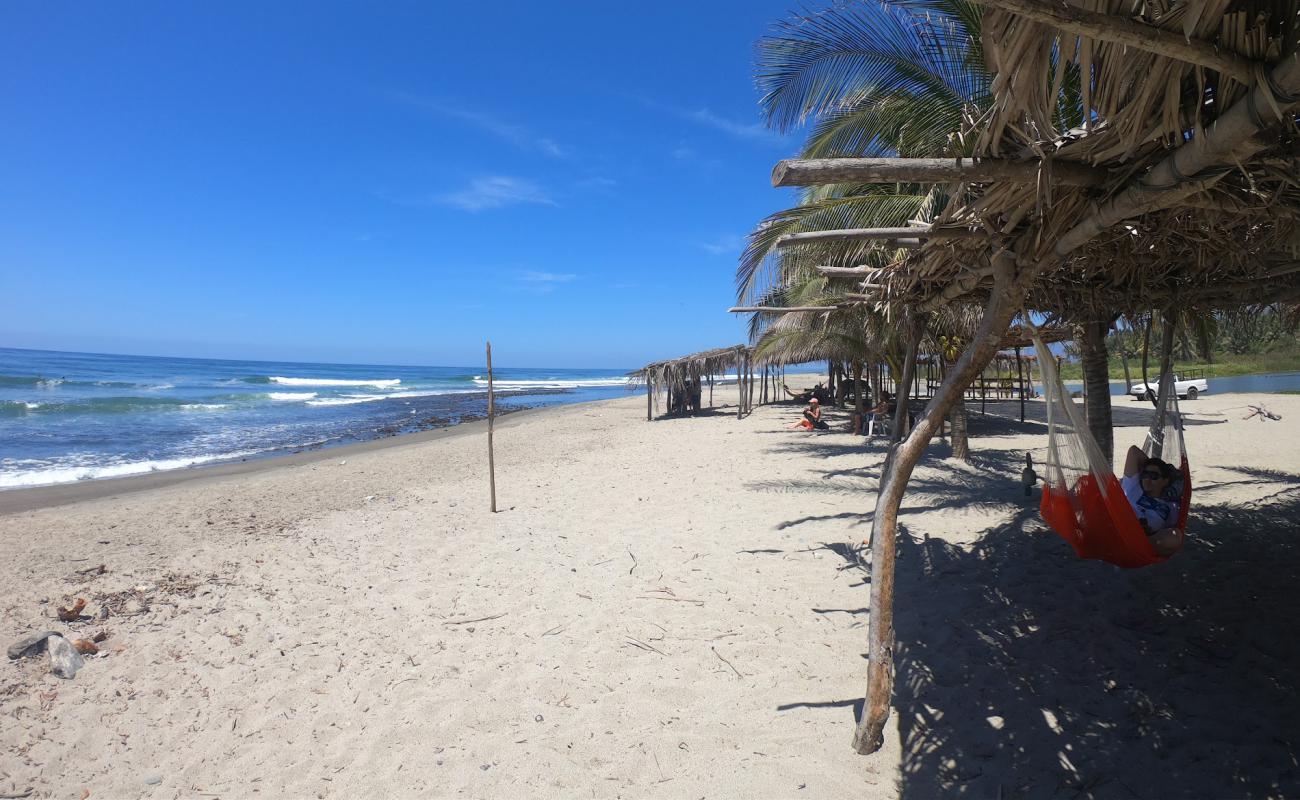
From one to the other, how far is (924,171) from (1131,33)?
518 millimetres

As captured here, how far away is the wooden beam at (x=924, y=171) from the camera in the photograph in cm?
160

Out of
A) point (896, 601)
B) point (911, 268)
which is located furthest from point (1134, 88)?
point (896, 601)

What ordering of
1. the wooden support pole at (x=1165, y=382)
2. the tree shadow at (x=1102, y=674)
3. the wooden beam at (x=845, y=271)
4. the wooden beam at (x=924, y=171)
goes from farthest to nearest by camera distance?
the wooden support pole at (x=1165, y=382) < the wooden beam at (x=845, y=271) < the tree shadow at (x=1102, y=674) < the wooden beam at (x=924, y=171)

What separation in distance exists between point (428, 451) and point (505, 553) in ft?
21.9

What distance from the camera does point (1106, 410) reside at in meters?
4.27

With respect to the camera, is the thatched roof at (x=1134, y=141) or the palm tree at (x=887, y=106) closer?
the thatched roof at (x=1134, y=141)

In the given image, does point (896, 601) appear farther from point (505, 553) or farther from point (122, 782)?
point (122, 782)

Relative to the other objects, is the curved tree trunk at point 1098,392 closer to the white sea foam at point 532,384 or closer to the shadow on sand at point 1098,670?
the shadow on sand at point 1098,670

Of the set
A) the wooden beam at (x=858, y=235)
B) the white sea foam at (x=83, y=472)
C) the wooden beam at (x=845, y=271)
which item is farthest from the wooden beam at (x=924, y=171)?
the white sea foam at (x=83, y=472)

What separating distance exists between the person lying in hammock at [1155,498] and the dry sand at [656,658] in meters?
0.27

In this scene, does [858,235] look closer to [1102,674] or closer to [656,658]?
[1102,674]

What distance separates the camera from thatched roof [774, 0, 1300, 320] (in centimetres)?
118

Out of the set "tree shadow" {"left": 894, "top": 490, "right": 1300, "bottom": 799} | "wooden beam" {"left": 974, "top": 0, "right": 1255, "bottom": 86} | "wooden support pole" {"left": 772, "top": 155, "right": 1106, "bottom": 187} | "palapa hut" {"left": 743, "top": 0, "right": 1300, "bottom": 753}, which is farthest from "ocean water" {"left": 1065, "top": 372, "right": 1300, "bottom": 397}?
"wooden beam" {"left": 974, "top": 0, "right": 1255, "bottom": 86}

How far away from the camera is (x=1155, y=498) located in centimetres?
329
